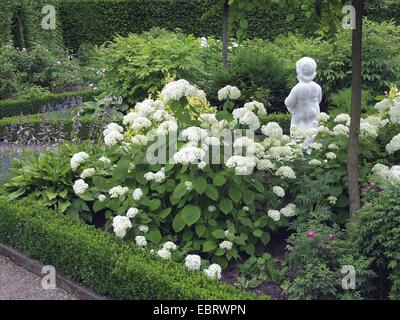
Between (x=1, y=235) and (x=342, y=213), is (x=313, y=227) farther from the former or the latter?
(x=1, y=235)

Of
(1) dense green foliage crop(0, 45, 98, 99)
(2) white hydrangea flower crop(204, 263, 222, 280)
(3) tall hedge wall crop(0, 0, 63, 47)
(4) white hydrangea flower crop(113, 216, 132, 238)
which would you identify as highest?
(3) tall hedge wall crop(0, 0, 63, 47)

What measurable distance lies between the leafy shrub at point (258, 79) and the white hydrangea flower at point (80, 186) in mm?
5173

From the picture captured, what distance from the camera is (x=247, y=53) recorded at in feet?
36.4

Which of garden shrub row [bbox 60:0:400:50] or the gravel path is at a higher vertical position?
garden shrub row [bbox 60:0:400:50]

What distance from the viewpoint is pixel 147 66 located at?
1076cm

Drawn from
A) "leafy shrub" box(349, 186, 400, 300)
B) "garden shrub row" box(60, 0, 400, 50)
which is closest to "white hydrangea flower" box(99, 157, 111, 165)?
"leafy shrub" box(349, 186, 400, 300)

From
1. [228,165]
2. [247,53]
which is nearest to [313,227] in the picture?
[228,165]

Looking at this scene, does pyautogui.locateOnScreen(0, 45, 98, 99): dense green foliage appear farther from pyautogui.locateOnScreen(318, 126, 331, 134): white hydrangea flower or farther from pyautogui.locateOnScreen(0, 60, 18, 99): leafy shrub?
pyautogui.locateOnScreen(318, 126, 331, 134): white hydrangea flower

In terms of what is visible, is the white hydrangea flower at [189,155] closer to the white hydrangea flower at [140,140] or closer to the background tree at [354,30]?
the white hydrangea flower at [140,140]

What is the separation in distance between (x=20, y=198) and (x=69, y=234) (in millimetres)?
1149

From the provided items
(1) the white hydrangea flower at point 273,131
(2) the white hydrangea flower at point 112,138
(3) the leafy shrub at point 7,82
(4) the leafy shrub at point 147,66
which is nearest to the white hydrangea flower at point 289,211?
(1) the white hydrangea flower at point 273,131

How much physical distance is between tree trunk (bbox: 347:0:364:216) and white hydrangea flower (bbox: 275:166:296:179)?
45cm

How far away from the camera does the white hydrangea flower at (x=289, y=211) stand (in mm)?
5270

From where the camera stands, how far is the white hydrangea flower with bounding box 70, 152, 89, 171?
579 centimetres
